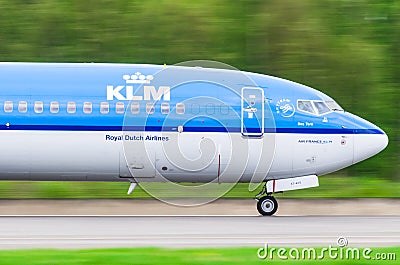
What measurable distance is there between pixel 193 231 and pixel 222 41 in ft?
38.3

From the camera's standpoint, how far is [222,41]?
1120 inches

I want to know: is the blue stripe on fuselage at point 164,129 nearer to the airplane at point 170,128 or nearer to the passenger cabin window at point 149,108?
the airplane at point 170,128

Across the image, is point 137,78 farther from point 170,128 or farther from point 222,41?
point 222,41

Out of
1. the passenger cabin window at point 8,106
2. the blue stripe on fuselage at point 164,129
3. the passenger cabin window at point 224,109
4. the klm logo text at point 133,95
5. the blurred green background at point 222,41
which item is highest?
the blurred green background at point 222,41

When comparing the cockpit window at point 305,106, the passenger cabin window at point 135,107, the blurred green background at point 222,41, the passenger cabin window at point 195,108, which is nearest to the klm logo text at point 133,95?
the passenger cabin window at point 135,107

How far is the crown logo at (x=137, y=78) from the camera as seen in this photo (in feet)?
69.2

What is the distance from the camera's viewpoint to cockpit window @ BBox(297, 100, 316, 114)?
21.6m

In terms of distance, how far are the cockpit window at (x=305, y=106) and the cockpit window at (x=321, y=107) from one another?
124 millimetres

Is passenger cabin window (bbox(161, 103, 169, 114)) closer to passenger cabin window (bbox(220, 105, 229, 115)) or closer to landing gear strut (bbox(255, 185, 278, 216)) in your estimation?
passenger cabin window (bbox(220, 105, 229, 115))

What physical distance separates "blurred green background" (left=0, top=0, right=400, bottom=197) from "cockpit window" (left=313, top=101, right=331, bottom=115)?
19.0ft

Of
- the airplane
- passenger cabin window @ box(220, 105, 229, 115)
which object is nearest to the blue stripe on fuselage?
the airplane

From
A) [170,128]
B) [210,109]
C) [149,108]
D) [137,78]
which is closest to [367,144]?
[210,109]

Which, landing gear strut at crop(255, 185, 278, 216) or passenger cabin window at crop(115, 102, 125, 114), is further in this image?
landing gear strut at crop(255, 185, 278, 216)

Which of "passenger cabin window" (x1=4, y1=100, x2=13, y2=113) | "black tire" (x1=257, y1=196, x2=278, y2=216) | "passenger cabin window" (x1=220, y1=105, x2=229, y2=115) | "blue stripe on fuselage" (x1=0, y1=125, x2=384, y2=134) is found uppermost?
"passenger cabin window" (x1=4, y1=100, x2=13, y2=113)
